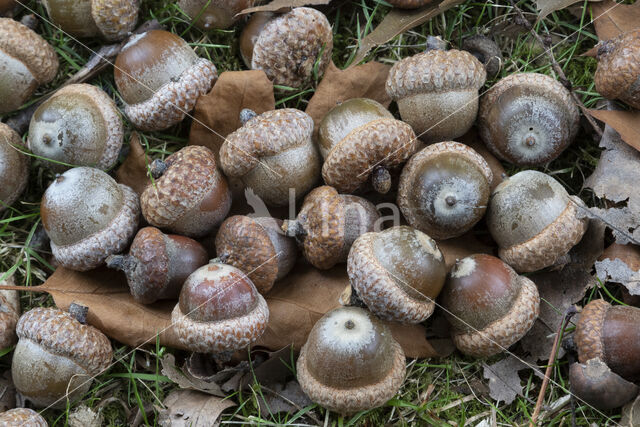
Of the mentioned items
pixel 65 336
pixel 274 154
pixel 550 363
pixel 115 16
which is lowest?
pixel 550 363

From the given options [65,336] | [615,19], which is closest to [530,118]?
[615,19]

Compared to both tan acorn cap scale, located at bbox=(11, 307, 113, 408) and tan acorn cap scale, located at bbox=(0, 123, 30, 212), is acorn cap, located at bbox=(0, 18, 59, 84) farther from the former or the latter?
tan acorn cap scale, located at bbox=(11, 307, 113, 408)

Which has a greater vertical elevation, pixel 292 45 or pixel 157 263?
pixel 292 45

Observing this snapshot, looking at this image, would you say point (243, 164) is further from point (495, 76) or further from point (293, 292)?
point (495, 76)

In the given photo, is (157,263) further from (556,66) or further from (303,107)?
(556,66)

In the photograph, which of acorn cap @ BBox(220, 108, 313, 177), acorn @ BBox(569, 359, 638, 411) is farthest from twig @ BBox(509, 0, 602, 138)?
acorn cap @ BBox(220, 108, 313, 177)

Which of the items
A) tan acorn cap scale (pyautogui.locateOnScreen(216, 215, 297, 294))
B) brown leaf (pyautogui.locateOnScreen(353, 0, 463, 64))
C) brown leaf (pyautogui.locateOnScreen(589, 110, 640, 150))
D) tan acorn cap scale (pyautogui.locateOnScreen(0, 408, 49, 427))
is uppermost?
brown leaf (pyautogui.locateOnScreen(353, 0, 463, 64))

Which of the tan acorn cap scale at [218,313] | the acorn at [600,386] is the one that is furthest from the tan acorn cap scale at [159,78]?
the acorn at [600,386]
